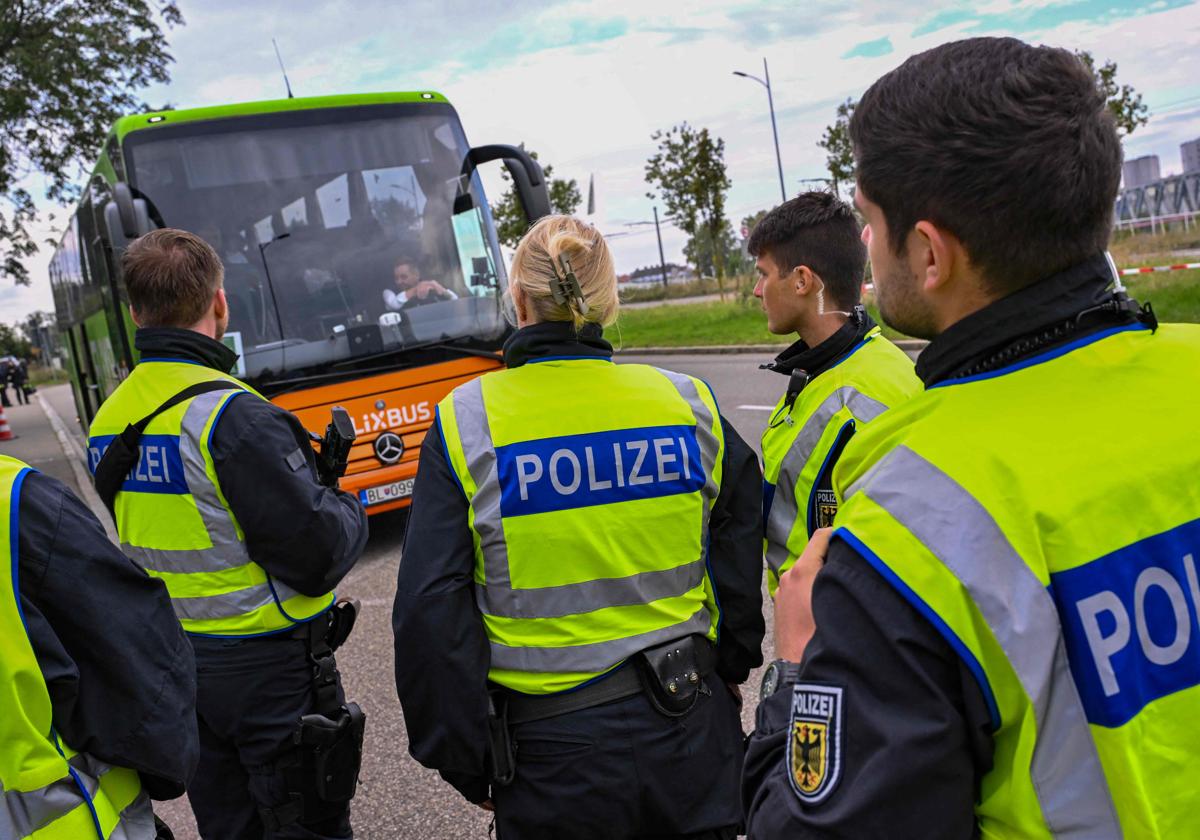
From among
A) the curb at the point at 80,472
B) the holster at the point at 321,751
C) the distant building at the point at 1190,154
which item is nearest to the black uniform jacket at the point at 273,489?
the holster at the point at 321,751

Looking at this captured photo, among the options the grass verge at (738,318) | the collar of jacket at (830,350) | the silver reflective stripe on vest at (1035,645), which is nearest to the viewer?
the silver reflective stripe on vest at (1035,645)

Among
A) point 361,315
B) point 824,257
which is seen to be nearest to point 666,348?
point 361,315

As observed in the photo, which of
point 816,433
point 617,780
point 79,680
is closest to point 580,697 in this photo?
point 617,780

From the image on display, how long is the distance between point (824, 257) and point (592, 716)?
141 cm

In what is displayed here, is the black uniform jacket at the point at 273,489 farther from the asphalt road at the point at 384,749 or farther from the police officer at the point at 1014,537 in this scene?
the police officer at the point at 1014,537

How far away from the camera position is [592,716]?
204 centimetres

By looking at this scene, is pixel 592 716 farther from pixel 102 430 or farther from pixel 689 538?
pixel 102 430

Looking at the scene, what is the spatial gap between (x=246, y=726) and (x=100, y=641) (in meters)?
1.15

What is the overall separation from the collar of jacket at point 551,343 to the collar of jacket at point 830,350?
0.54 meters

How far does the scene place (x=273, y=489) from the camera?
8.69ft

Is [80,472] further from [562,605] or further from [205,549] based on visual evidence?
[562,605]

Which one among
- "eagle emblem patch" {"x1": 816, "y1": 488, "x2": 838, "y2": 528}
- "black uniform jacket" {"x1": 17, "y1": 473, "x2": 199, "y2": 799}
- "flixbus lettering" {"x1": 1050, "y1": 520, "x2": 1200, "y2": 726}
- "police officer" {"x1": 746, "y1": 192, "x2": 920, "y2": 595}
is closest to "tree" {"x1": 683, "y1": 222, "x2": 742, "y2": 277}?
"police officer" {"x1": 746, "y1": 192, "x2": 920, "y2": 595}

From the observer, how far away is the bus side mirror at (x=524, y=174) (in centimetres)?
713

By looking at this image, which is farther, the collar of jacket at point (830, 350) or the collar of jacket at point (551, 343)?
the collar of jacket at point (830, 350)
